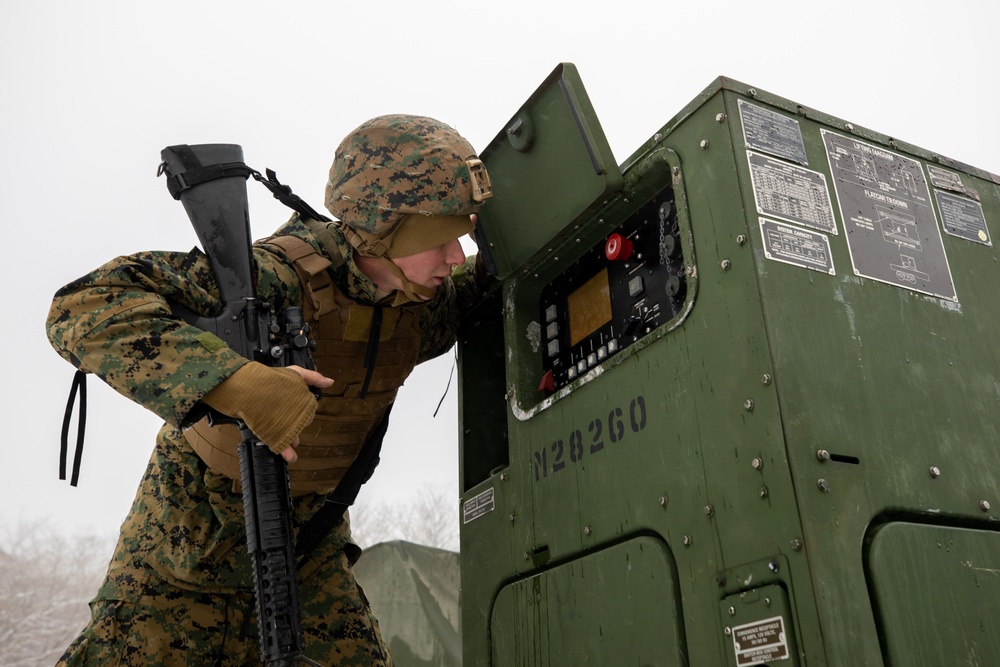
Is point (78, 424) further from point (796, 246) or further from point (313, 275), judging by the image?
point (796, 246)

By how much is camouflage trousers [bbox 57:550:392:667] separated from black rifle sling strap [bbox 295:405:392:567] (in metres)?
0.13

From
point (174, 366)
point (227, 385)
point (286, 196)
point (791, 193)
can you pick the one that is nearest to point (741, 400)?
point (791, 193)

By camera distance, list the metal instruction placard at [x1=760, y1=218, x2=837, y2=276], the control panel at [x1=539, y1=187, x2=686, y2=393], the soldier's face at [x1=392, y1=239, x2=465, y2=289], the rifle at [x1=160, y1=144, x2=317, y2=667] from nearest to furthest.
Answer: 1. the metal instruction placard at [x1=760, y1=218, x2=837, y2=276]
2. the rifle at [x1=160, y1=144, x2=317, y2=667]
3. the control panel at [x1=539, y1=187, x2=686, y2=393]
4. the soldier's face at [x1=392, y1=239, x2=465, y2=289]

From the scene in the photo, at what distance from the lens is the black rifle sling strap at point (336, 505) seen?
2.36 meters

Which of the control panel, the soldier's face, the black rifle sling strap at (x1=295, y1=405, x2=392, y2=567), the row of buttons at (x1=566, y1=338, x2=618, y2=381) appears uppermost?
the soldier's face

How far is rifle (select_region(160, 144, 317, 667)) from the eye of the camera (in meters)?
1.90

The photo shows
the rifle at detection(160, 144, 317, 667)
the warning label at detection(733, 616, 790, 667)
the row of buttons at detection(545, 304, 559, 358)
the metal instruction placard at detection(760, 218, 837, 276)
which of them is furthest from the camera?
the row of buttons at detection(545, 304, 559, 358)

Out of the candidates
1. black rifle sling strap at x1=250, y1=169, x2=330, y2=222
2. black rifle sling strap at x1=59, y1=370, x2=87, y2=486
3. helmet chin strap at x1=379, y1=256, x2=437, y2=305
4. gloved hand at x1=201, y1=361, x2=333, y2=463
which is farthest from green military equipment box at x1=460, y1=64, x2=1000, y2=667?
black rifle sling strap at x1=59, y1=370, x2=87, y2=486

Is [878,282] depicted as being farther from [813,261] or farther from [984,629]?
[984,629]

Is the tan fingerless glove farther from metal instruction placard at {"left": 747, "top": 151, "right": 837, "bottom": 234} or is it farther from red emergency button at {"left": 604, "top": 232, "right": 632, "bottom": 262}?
metal instruction placard at {"left": 747, "top": 151, "right": 837, "bottom": 234}

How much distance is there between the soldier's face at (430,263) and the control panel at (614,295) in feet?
1.18

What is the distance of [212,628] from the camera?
7.36 feet

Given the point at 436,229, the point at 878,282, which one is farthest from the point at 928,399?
the point at 436,229

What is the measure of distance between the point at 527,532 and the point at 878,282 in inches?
43.5
